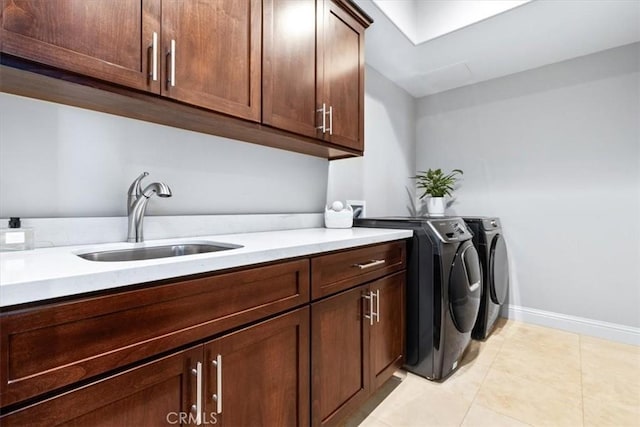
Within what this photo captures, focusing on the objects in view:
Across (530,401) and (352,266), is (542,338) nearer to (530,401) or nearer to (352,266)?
(530,401)

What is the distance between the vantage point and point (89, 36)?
869 mm

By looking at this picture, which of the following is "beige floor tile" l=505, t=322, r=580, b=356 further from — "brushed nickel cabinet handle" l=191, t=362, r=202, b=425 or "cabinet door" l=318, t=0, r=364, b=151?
"brushed nickel cabinet handle" l=191, t=362, r=202, b=425

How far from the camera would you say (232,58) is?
1201 mm

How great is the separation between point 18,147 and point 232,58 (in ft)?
2.60

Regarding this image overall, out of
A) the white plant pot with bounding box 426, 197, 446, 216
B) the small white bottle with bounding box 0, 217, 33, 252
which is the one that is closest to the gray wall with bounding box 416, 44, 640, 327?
the white plant pot with bounding box 426, 197, 446, 216

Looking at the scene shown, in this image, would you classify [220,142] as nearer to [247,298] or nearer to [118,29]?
[118,29]

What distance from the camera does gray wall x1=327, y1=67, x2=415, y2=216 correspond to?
2418mm

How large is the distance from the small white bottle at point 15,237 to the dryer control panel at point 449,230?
175 cm

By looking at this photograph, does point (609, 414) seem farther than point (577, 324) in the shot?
No

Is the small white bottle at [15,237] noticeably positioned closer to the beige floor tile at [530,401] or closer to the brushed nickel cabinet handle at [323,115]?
the brushed nickel cabinet handle at [323,115]

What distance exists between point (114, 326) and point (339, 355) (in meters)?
0.89

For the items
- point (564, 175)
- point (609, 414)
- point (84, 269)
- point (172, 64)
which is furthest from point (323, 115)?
point (564, 175)

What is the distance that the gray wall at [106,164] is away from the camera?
3.31 feet

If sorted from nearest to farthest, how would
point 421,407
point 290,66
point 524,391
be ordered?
point 290,66
point 421,407
point 524,391
